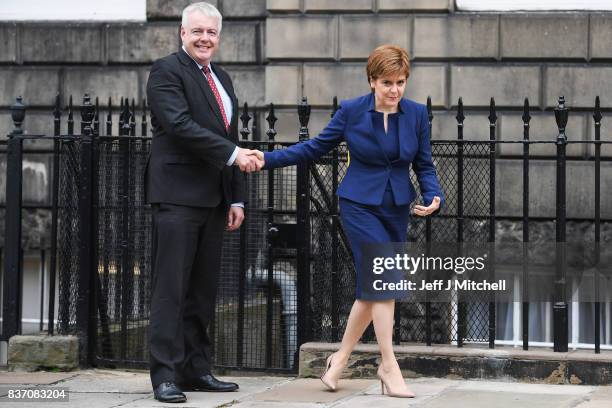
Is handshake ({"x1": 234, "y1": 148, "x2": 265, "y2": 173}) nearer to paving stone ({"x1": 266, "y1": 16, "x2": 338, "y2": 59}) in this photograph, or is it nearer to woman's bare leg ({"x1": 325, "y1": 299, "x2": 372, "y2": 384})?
woman's bare leg ({"x1": 325, "y1": 299, "x2": 372, "y2": 384})

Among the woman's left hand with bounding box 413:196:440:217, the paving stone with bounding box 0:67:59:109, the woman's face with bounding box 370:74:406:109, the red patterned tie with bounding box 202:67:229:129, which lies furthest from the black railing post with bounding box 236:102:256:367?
the paving stone with bounding box 0:67:59:109

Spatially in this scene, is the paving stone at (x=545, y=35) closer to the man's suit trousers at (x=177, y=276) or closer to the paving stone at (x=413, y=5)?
the paving stone at (x=413, y=5)

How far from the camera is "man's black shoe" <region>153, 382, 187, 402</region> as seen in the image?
652 cm

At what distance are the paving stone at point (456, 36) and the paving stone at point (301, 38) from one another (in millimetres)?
785

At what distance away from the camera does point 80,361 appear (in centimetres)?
796


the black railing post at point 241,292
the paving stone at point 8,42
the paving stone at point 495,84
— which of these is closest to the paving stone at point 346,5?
the paving stone at point 495,84

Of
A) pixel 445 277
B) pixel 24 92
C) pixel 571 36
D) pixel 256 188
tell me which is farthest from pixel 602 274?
pixel 24 92

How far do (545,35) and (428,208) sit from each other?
546 centimetres

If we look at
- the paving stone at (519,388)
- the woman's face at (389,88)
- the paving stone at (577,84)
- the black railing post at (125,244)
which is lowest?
the paving stone at (519,388)

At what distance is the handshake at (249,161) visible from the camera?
6.50m

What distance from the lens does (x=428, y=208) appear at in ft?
21.0

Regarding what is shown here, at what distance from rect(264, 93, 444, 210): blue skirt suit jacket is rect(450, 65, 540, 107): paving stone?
16.5ft

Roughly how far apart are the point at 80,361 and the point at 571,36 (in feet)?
18.1

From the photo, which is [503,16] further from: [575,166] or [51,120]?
[51,120]
